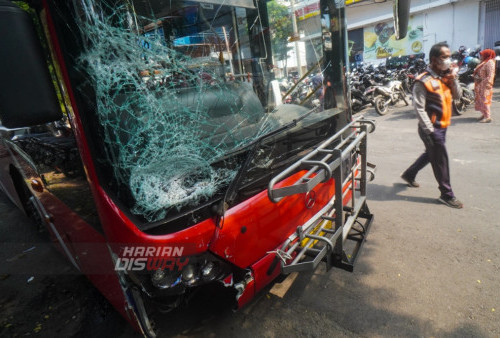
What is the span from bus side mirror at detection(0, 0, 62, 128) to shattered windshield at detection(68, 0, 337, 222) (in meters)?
0.19

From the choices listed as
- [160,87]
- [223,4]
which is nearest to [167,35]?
[160,87]

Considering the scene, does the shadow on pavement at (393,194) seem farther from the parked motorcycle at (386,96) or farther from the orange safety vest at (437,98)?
the parked motorcycle at (386,96)

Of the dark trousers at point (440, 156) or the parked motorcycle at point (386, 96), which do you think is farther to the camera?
the parked motorcycle at point (386, 96)

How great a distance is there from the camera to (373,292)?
2404 millimetres

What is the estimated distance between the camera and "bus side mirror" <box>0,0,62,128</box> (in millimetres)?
1152

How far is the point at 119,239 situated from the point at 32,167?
1628mm

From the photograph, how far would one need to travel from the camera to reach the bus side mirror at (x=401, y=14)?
90.5 inches

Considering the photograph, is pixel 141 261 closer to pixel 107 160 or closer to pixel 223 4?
pixel 107 160

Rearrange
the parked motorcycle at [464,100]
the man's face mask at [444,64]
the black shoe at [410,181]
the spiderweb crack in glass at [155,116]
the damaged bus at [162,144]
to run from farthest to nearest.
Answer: the parked motorcycle at [464,100]
the black shoe at [410,181]
the man's face mask at [444,64]
the spiderweb crack in glass at [155,116]
the damaged bus at [162,144]

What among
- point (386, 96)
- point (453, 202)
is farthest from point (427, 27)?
point (453, 202)

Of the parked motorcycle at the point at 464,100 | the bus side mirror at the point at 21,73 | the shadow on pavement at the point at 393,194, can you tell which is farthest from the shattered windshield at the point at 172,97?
the parked motorcycle at the point at 464,100

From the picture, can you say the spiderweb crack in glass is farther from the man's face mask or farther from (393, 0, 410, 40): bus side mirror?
the man's face mask

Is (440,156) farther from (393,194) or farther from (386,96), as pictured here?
(386,96)

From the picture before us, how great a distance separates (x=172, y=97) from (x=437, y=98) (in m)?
3.11
